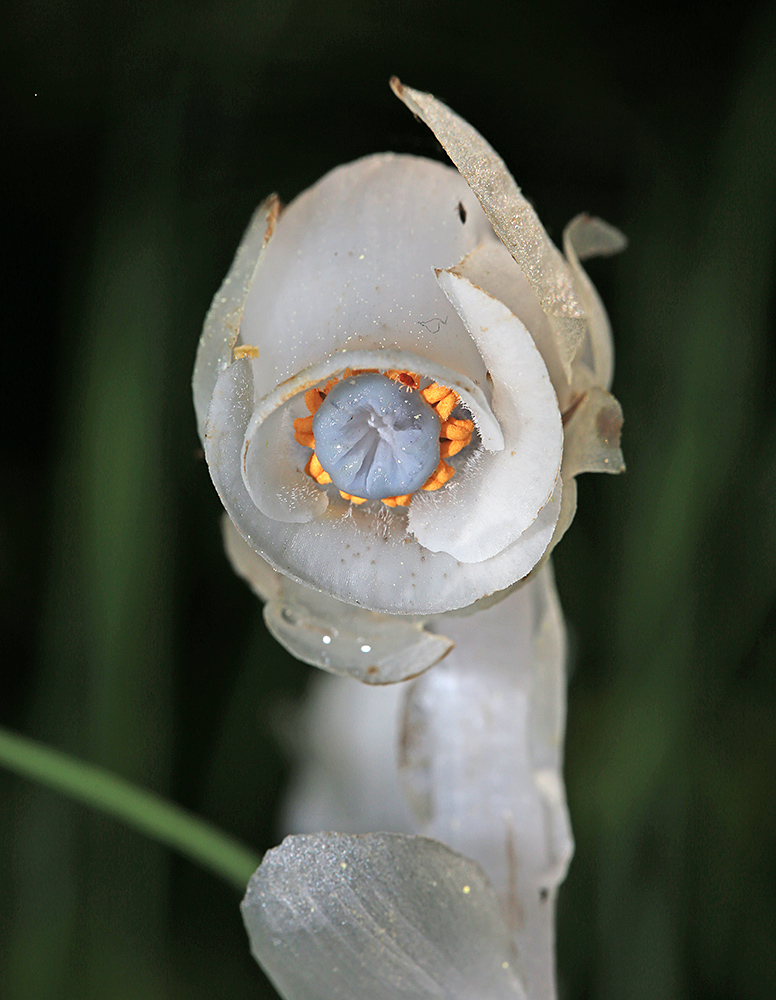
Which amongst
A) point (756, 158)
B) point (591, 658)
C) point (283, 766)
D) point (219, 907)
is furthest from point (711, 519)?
point (219, 907)

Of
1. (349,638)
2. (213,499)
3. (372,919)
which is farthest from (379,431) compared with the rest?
(213,499)

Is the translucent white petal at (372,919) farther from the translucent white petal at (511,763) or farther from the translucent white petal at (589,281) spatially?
the translucent white petal at (589,281)

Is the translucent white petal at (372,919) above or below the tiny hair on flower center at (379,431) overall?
below

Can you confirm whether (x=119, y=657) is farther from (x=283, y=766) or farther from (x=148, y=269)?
(x=148, y=269)

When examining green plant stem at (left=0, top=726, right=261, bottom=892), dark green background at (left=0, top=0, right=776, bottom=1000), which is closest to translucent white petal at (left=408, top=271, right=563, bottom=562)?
green plant stem at (left=0, top=726, right=261, bottom=892)

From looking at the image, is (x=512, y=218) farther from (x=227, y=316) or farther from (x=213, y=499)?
(x=213, y=499)

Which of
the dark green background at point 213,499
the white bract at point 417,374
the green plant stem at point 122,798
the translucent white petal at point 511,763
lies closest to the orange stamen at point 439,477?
the white bract at point 417,374
